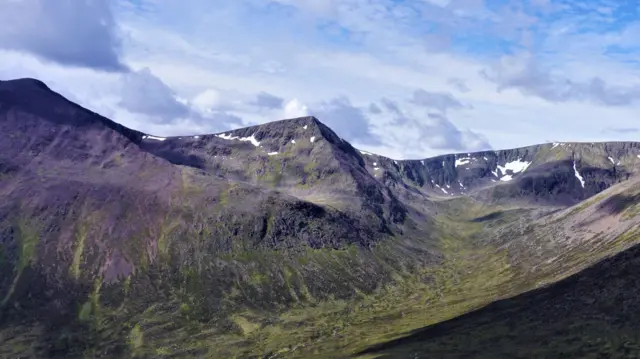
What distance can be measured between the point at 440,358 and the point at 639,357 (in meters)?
55.7

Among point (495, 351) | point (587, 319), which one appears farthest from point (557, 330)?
point (495, 351)

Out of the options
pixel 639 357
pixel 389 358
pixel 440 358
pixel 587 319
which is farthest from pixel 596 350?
pixel 389 358

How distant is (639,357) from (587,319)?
3851cm

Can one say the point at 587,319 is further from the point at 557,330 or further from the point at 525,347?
the point at 525,347

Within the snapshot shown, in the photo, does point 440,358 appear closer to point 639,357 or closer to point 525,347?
point 525,347

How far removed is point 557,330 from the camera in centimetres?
19750

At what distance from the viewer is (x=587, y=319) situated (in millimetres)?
199500

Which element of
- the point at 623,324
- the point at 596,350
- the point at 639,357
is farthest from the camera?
the point at 623,324

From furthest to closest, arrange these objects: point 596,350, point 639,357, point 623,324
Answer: point 623,324
point 596,350
point 639,357

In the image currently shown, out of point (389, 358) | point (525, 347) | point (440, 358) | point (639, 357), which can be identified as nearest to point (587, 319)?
point (525, 347)

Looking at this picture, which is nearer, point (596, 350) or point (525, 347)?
point (596, 350)

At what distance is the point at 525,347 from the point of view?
190 meters

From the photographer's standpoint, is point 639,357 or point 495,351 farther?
point 495,351

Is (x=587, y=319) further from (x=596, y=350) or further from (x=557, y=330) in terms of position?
(x=596, y=350)
